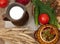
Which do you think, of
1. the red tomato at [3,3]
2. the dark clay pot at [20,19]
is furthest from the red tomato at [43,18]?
the red tomato at [3,3]

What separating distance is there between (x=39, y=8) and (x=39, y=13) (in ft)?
0.09

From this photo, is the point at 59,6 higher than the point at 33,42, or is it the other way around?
the point at 59,6

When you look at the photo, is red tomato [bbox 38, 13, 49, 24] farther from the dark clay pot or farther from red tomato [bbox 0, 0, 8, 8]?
red tomato [bbox 0, 0, 8, 8]

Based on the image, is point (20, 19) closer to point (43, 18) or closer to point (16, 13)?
point (16, 13)

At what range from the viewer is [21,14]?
1.28 m

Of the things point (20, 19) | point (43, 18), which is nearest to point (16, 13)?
point (20, 19)

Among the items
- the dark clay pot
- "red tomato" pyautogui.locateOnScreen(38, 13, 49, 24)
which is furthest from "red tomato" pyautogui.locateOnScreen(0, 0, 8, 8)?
"red tomato" pyautogui.locateOnScreen(38, 13, 49, 24)

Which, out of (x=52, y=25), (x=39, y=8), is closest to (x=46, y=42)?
(x=52, y=25)

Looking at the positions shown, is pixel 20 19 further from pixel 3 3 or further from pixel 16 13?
pixel 3 3

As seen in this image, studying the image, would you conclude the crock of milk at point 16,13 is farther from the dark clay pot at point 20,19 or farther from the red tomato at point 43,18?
the red tomato at point 43,18

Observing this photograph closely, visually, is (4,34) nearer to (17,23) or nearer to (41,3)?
(17,23)

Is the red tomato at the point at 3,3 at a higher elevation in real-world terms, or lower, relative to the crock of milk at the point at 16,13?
higher

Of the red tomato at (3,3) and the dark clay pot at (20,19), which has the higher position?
the red tomato at (3,3)

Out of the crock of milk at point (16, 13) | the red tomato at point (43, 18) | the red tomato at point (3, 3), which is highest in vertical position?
the red tomato at point (3, 3)
